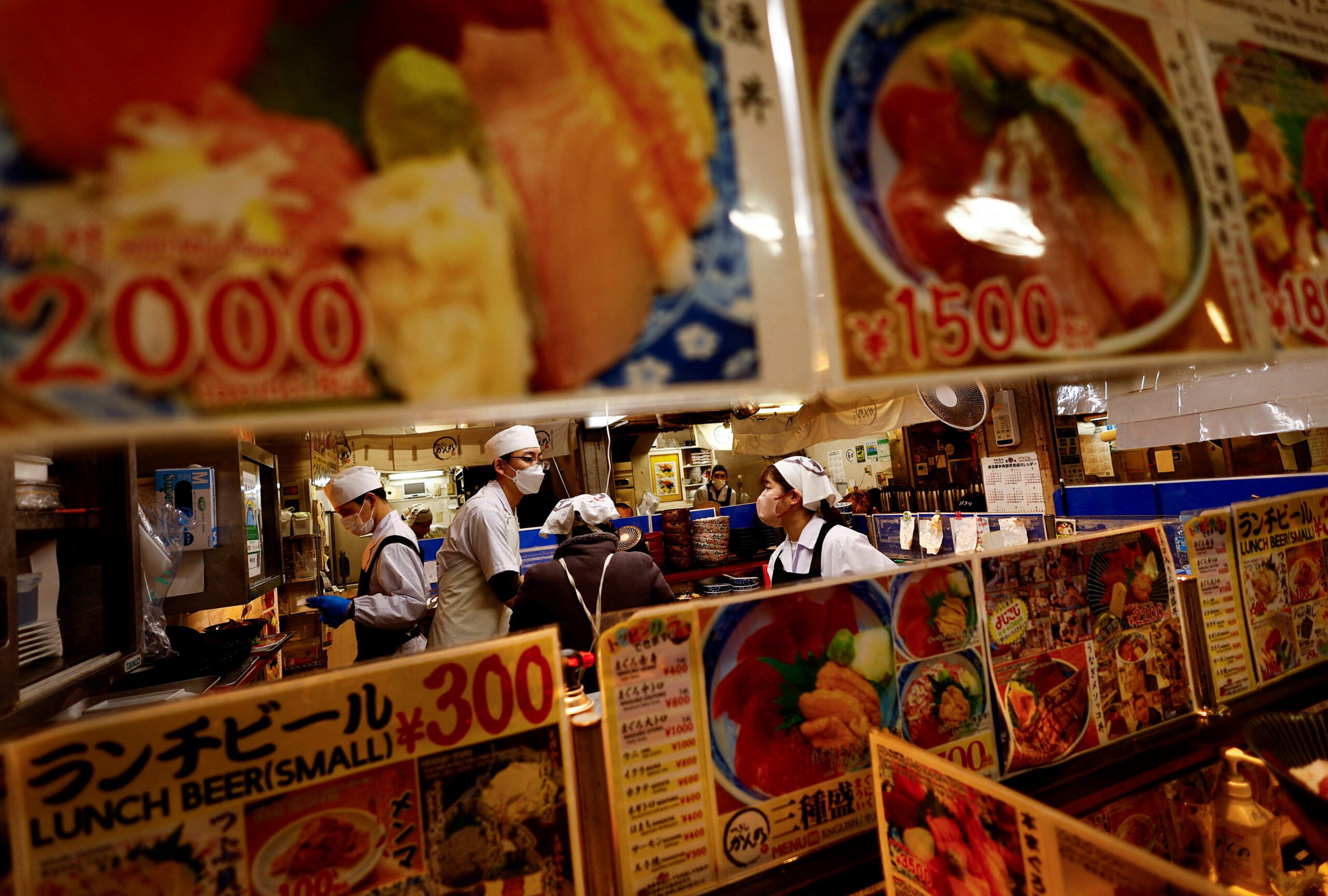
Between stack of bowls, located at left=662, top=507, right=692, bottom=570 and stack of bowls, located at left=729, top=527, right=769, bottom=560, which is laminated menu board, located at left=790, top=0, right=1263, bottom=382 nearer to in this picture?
stack of bowls, located at left=662, top=507, right=692, bottom=570

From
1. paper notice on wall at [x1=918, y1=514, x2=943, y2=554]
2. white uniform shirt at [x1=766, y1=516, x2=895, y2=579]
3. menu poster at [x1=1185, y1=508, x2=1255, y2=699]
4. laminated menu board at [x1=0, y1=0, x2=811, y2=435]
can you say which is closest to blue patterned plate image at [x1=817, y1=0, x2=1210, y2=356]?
laminated menu board at [x1=0, y1=0, x2=811, y2=435]

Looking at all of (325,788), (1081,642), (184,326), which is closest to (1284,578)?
(1081,642)

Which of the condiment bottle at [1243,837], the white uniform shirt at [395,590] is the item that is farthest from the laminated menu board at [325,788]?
the white uniform shirt at [395,590]

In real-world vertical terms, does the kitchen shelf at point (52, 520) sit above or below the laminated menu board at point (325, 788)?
above

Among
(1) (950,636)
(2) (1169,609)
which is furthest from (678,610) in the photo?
(2) (1169,609)

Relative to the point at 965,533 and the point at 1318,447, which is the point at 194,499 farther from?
the point at 1318,447

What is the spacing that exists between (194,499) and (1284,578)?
542 centimetres

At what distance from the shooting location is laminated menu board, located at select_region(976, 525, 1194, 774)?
5.28 ft

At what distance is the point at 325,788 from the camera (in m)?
1.05

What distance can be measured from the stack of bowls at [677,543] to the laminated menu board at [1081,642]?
546 centimetres

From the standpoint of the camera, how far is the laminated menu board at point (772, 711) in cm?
127

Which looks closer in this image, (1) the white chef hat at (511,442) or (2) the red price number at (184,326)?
(2) the red price number at (184,326)

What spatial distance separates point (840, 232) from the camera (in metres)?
0.96

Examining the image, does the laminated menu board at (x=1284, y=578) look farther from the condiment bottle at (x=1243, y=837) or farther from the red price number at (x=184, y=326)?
the red price number at (x=184, y=326)
